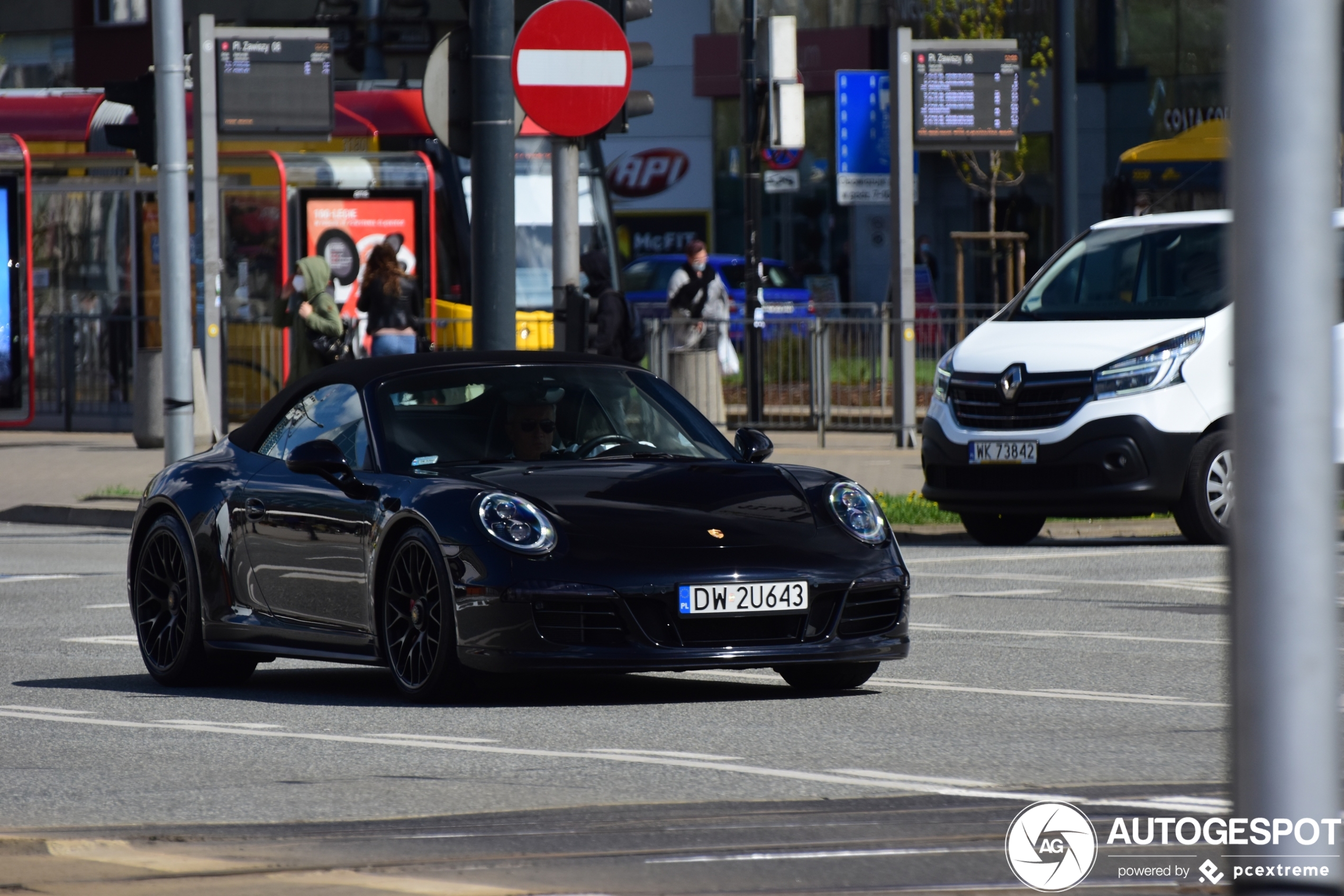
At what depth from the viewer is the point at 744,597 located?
339 inches

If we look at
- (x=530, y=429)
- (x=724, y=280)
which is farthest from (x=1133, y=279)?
(x=724, y=280)

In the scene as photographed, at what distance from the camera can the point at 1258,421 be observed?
315 centimetres

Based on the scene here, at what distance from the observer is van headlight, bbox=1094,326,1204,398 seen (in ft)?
49.1

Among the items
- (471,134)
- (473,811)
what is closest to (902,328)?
(471,134)

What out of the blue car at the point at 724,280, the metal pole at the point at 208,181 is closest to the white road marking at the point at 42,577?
the metal pole at the point at 208,181

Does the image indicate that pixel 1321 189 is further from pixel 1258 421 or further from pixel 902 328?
pixel 902 328

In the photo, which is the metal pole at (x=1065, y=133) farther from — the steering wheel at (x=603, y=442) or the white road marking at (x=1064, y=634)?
the steering wheel at (x=603, y=442)

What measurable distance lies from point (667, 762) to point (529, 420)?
2414 mm

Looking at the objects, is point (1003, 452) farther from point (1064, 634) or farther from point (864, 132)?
point (864, 132)

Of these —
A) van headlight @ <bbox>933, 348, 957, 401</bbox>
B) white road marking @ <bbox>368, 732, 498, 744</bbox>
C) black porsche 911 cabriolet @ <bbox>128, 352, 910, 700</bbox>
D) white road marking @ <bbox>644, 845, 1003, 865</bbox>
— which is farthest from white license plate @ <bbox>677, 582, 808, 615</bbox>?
van headlight @ <bbox>933, 348, 957, 401</bbox>

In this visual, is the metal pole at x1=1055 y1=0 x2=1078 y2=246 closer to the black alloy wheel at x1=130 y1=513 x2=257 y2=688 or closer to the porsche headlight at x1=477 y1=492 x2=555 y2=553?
the black alloy wheel at x1=130 y1=513 x2=257 y2=688

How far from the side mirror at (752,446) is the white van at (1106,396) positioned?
565cm

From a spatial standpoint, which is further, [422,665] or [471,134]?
[471,134]

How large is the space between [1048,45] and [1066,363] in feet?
96.8
